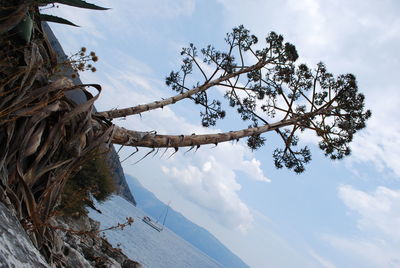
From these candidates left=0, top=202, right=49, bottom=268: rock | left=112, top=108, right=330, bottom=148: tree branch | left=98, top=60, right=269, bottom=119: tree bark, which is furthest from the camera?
left=98, top=60, right=269, bottom=119: tree bark

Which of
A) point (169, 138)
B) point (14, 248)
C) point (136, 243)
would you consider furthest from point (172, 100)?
point (136, 243)

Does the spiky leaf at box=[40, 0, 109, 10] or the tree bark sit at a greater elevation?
the tree bark

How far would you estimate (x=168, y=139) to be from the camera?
4629mm

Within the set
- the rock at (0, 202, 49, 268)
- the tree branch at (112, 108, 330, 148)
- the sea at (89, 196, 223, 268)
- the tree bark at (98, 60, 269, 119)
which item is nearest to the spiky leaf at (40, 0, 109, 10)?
the tree branch at (112, 108, 330, 148)

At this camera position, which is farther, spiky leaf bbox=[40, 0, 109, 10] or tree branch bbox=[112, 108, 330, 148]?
tree branch bbox=[112, 108, 330, 148]

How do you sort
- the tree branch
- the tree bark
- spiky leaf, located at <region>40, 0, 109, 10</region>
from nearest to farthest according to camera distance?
spiky leaf, located at <region>40, 0, 109, 10</region>
the tree branch
the tree bark

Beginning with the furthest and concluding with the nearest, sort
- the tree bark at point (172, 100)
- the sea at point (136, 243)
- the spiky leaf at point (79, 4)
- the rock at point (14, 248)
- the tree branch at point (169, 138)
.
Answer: the sea at point (136, 243)
the tree bark at point (172, 100)
the tree branch at point (169, 138)
the spiky leaf at point (79, 4)
the rock at point (14, 248)

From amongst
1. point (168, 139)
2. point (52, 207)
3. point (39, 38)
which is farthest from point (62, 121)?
point (168, 139)

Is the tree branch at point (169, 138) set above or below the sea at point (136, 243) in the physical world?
above

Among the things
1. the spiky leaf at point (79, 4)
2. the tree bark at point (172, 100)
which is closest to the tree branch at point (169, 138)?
the spiky leaf at point (79, 4)

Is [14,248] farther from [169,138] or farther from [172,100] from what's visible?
[172,100]

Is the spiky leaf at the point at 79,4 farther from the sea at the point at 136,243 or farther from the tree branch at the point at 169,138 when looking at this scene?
the sea at the point at 136,243

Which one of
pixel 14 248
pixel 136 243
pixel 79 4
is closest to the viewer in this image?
pixel 14 248

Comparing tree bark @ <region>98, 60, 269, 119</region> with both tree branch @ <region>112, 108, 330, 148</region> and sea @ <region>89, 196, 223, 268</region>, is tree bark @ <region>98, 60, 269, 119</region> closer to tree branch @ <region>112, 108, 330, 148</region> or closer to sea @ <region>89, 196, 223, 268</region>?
tree branch @ <region>112, 108, 330, 148</region>
